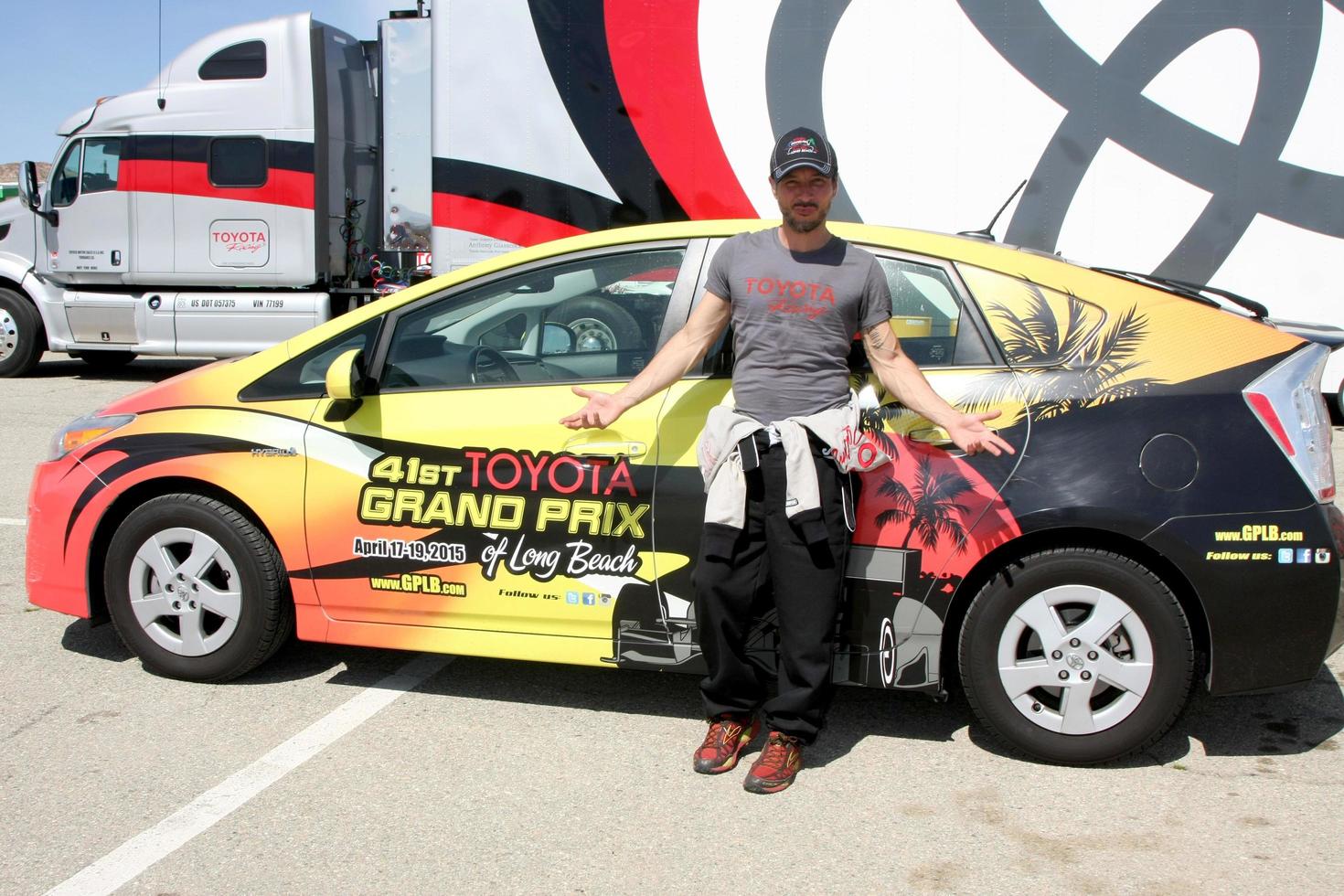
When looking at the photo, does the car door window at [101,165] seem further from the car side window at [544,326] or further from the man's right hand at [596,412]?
the man's right hand at [596,412]

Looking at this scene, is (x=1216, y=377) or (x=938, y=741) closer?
(x=1216, y=377)

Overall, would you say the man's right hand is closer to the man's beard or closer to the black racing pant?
the black racing pant

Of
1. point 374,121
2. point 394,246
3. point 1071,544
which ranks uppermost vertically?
point 374,121

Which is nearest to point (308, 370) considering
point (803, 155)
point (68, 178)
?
point (803, 155)

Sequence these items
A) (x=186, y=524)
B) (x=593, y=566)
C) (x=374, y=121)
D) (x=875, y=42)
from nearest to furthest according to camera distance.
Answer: (x=593, y=566), (x=186, y=524), (x=875, y=42), (x=374, y=121)

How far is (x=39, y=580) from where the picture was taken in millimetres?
4117

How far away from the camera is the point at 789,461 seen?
10.8 feet

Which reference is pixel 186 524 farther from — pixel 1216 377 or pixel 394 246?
pixel 394 246

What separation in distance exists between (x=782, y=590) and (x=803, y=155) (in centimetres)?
126

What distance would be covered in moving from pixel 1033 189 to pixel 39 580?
730cm

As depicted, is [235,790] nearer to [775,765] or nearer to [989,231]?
[775,765]

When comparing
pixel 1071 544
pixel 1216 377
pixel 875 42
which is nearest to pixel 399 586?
pixel 1071 544

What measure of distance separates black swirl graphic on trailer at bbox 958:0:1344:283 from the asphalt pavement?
528 cm

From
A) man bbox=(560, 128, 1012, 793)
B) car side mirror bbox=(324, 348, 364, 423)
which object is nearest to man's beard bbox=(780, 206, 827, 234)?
man bbox=(560, 128, 1012, 793)
